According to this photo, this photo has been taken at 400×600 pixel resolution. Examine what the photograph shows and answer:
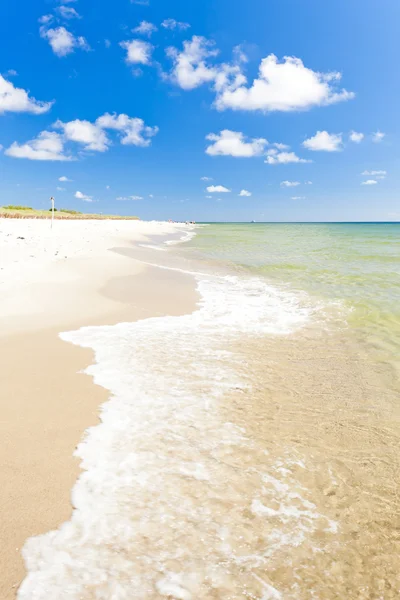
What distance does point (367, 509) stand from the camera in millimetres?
3553

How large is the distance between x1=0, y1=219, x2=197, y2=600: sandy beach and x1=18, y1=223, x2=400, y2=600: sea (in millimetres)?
178

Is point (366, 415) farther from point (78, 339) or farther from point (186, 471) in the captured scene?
point (78, 339)

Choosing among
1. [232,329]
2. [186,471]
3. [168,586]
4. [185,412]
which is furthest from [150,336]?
[168,586]

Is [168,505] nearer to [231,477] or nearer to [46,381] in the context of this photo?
[231,477]

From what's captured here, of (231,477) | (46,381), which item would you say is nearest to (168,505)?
(231,477)

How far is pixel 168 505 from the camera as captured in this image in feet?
11.3

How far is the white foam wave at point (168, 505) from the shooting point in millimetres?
2738

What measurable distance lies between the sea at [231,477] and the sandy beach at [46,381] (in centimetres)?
18

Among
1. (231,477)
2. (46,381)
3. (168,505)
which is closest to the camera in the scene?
(168,505)

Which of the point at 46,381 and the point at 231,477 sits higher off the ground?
the point at 46,381

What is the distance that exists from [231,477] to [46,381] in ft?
11.0

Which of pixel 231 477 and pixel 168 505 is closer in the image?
pixel 168 505

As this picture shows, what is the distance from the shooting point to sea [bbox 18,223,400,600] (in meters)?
2.80

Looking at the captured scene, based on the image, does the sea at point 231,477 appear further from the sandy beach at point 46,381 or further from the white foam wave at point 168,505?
the sandy beach at point 46,381
